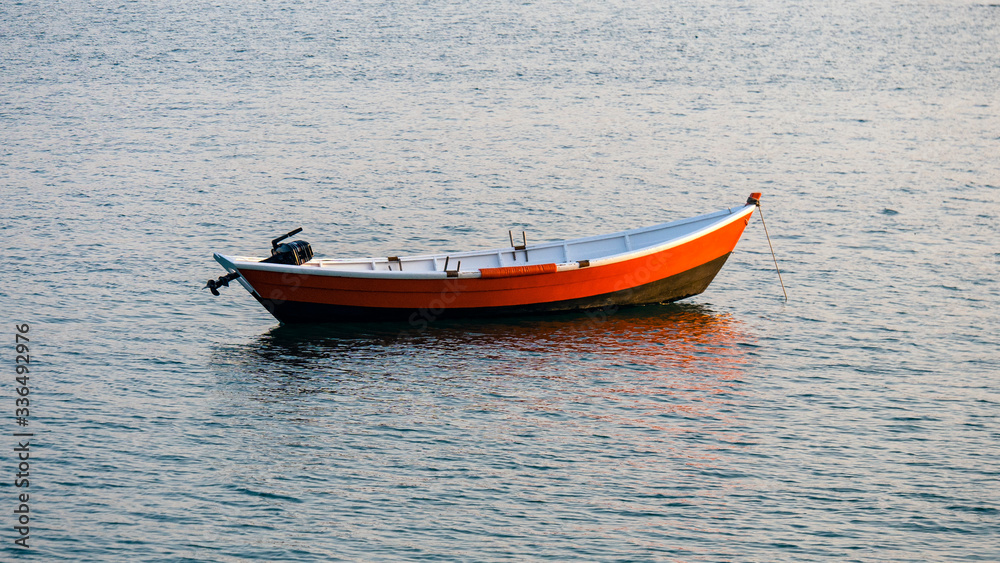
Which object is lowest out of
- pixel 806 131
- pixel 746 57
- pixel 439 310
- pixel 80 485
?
pixel 80 485

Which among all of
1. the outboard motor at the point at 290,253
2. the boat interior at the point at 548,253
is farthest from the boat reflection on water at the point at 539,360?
the outboard motor at the point at 290,253

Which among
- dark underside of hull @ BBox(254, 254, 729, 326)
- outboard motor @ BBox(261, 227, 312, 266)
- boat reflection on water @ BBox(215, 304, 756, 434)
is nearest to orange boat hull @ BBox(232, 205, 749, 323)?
dark underside of hull @ BBox(254, 254, 729, 326)

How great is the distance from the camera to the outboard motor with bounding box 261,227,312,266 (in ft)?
72.9

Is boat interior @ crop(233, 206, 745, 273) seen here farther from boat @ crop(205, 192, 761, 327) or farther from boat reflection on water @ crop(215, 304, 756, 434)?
boat reflection on water @ crop(215, 304, 756, 434)

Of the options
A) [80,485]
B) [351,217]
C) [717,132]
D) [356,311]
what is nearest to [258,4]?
[717,132]

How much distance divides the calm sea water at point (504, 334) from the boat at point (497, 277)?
549 millimetres

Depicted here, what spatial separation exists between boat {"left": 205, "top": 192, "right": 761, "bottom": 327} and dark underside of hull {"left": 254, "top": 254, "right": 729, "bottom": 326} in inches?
0.9

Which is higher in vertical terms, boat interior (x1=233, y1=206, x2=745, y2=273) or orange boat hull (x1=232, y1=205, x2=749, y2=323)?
boat interior (x1=233, y1=206, x2=745, y2=273)

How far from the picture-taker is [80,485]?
16.4 m

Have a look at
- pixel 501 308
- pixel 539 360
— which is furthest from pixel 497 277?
pixel 539 360

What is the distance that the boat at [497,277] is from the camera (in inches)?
864

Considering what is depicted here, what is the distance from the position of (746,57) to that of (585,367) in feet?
139

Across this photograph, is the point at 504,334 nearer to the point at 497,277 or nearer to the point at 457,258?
the point at 497,277

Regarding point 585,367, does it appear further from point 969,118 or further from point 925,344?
point 969,118
